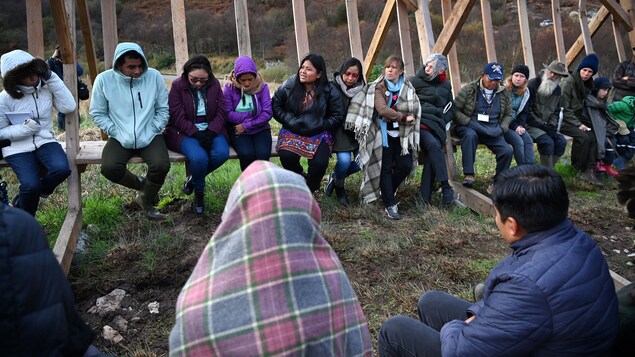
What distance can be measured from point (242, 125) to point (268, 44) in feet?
51.3

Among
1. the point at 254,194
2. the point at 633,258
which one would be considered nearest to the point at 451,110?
the point at 633,258

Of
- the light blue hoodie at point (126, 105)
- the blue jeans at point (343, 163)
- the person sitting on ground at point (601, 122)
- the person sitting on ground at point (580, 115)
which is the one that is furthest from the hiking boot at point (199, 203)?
the person sitting on ground at point (601, 122)

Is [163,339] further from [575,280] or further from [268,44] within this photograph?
[268,44]

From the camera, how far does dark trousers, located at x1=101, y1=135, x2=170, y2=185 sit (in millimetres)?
4078

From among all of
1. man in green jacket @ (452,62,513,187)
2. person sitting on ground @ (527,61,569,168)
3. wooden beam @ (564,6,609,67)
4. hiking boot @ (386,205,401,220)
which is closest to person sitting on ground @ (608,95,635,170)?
person sitting on ground @ (527,61,569,168)

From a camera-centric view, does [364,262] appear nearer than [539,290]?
No

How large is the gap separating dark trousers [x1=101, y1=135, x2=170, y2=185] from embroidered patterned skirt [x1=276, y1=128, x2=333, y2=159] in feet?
3.36

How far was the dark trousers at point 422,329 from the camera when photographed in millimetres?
2033

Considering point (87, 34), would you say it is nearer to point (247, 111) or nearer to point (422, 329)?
point (247, 111)

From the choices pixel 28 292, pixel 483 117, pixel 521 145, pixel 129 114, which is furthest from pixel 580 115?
pixel 28 292

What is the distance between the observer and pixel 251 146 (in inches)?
182

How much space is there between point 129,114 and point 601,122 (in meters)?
5.43

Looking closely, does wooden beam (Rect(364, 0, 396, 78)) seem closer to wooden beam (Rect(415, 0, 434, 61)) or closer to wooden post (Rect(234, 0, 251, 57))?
wooden beam (Rect(415, 0, 434, 61))

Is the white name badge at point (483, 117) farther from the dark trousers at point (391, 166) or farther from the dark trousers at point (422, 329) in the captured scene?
the dark trousers at point (422, 329)
